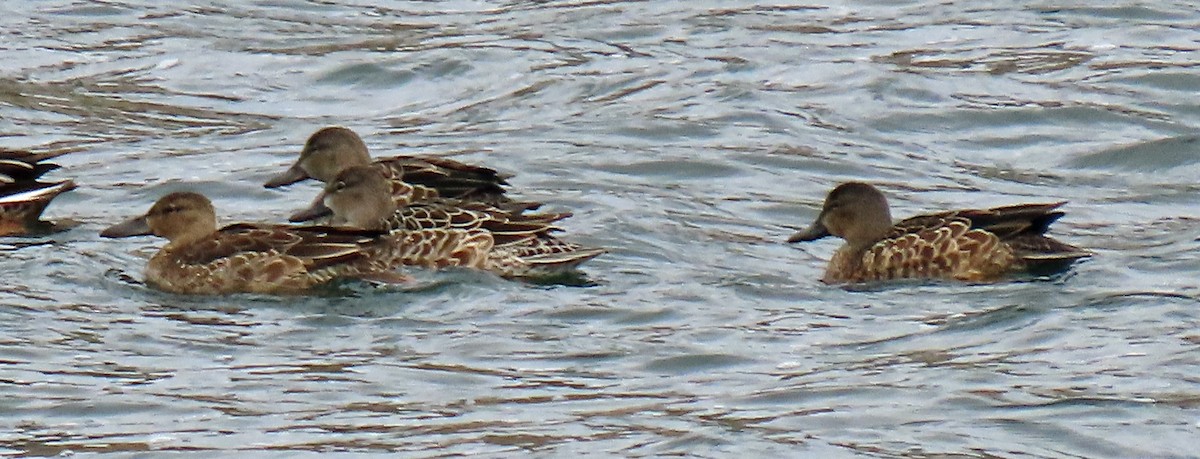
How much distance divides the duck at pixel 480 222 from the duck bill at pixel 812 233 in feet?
3.65

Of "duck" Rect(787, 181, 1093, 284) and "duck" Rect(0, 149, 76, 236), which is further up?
"duck" Rect(787, 181, 1093, 284)

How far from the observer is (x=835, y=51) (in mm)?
17812

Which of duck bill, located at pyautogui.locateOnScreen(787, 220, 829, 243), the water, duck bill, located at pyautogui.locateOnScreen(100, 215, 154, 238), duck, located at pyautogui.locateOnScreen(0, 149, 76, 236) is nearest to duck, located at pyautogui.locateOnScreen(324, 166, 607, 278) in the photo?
the water

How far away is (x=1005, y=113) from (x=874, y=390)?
740 cm

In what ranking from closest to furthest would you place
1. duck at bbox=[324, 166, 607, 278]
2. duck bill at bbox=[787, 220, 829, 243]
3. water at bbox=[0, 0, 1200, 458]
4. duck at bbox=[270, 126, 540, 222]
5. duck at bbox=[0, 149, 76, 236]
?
water at bbox=[0, 0, 1200, 458] < duck at bbox=[324, 166, 607, 278] < duck bill at bbox=[787, 220, 829, 243] < duck at bbox=[270, 126, 540, 222] < duck at bbox=[0, 149, 76, 236]

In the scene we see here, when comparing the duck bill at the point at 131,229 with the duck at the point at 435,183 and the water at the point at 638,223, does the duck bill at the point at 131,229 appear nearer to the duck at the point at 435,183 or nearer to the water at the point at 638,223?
the water at the point at 638,223

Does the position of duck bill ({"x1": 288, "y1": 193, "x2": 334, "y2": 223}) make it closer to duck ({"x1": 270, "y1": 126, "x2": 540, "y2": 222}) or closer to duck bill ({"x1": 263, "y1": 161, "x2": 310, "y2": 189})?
duck ({"x1": 270, "y1": 126, "x2": 540, "y2": 222})

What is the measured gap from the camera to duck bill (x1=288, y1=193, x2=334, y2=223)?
39.6 ft

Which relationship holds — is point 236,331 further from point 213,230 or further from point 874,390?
point 874,390

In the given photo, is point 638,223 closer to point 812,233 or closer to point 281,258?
point 812,233

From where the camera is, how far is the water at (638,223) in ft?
27.9

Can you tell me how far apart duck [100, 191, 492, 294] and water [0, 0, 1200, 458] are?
4.9 inches

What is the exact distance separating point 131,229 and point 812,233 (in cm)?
324

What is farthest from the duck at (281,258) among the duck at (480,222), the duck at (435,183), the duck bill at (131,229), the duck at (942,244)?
the duck at (942,244)
